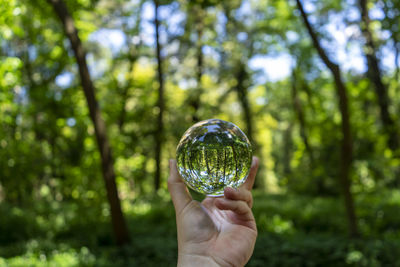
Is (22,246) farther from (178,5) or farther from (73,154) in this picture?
(178,5)

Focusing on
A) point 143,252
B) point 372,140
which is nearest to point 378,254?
point 372,140

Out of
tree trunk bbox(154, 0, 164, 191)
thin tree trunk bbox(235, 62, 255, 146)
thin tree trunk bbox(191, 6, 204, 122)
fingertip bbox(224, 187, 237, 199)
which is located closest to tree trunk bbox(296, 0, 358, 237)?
fingertip bbox(224, 187, 237, 199)

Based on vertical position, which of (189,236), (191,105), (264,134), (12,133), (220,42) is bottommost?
(264,134)

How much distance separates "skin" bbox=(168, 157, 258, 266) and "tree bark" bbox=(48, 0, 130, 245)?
6.00m

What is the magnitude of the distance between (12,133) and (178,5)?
8.09m

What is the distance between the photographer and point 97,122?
749 centimetres

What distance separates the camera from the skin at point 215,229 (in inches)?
62.8

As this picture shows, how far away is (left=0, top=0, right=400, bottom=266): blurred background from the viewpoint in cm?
664

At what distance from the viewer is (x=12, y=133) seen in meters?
10.8

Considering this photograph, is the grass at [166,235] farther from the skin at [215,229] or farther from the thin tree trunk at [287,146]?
the thin tree trunk at [287,146]

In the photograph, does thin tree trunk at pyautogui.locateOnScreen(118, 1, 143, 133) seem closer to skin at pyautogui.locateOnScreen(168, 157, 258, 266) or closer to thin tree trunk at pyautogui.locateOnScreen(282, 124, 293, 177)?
skin at pyautogui.locateOnScreen(168, 157, 258, 266)

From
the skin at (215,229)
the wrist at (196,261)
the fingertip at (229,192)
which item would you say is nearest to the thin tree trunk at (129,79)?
the skin at (215,229)

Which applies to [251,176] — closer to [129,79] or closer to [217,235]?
[217,235]

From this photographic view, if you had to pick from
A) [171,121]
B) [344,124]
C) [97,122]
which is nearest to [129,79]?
[171,121]
